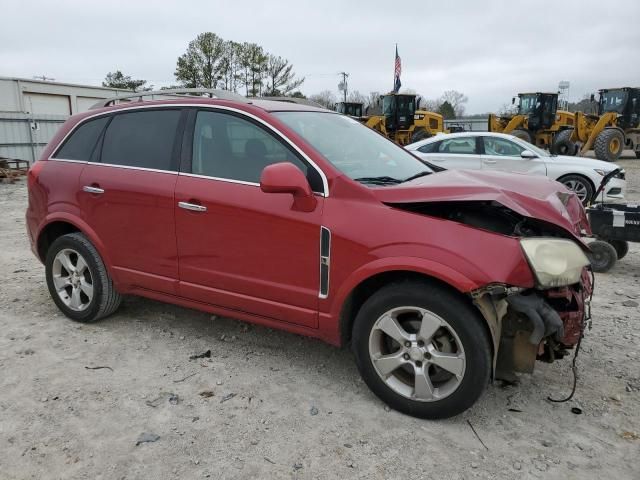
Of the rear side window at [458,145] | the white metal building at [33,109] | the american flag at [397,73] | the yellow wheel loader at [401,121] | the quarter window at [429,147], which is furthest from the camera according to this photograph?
the american flag at [397,73]

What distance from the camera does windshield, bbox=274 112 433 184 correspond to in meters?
3.28

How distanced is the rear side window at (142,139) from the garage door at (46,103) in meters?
30.2

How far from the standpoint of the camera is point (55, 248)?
426 cm

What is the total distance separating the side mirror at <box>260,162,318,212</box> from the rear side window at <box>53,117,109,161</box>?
1997 mm

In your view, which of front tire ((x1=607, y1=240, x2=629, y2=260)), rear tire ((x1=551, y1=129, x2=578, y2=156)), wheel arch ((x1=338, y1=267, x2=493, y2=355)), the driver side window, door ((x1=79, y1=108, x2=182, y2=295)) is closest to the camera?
wheel arch ((x1=338, y1=267, x2=493, y2=355))

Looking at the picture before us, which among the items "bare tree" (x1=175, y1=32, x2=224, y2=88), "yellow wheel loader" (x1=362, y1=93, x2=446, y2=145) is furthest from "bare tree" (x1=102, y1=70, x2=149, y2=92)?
"yellow wheel loader" (x1=362, y1=93, x2=446, y2=145)

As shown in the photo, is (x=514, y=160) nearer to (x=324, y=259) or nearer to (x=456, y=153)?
(x=456, y=153)

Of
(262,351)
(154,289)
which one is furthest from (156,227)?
(262,351)

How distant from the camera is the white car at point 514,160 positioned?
9.84m

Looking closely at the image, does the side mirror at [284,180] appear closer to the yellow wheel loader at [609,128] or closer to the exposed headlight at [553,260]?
the exposed headlight at [553,260]

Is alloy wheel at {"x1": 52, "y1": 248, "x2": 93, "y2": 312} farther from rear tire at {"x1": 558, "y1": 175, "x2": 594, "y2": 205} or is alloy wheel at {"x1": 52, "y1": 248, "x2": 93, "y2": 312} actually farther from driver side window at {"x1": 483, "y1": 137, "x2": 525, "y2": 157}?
rear tire at {"x1": 558, "y1": 175, "x2": 594, "y2": 205}

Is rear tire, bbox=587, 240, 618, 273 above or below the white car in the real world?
below

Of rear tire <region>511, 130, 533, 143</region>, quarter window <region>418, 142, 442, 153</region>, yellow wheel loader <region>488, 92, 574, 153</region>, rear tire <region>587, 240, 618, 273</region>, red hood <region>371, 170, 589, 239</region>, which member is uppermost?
yellow wheel loader <region>488, 92, 574, 153</region>

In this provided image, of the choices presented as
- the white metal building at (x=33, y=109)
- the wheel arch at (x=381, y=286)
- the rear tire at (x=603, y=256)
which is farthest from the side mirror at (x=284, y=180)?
the white metal building at (x=33, y=109)
